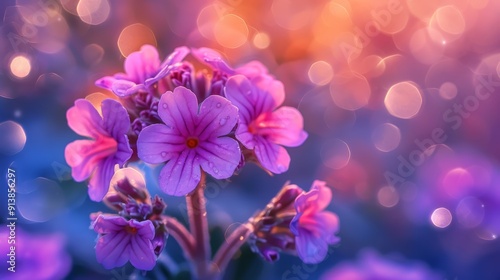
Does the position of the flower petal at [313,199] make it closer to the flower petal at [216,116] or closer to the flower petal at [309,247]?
the flower petal at [309,247]

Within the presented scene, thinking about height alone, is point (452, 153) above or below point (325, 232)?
above

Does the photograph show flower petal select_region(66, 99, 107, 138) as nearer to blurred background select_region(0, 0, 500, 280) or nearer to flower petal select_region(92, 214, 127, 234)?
flower petal select_region(92, 214, 127, 234)

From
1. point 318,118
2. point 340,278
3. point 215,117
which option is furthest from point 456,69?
point 215,117

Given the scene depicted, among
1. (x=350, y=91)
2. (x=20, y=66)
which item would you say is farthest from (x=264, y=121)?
(x=20, y=66)

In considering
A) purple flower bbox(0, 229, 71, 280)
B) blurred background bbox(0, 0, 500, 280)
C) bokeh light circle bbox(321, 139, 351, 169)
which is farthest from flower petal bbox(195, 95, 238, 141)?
bokeh light circle bbox(321, 139, 351, 169)

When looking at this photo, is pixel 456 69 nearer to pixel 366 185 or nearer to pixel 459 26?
pixel 459 26

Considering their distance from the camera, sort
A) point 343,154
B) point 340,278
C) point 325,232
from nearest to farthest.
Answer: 1. point 325,232
2. point 340,278
3. point 343,154
